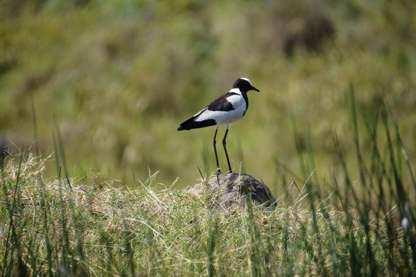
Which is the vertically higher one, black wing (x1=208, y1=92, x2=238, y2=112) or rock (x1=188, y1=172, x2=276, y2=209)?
black wing (x1=208, y1=92, x2=238, y2=112)

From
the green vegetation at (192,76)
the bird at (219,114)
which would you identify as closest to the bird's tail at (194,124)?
the bird at (219,114)

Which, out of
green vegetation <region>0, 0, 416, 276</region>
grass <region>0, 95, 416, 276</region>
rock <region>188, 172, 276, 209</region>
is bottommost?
grass <region>0, 95, 416, 276</region>

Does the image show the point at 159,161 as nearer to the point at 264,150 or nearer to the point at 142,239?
the point at 264,150

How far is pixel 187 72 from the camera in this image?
13.3 meters

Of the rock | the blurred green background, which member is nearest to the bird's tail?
the rock

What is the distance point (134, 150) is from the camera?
450 inches

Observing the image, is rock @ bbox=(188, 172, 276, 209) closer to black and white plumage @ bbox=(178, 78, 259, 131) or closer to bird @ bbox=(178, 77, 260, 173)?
bird @ bbox=(178, 77, 260, 173)

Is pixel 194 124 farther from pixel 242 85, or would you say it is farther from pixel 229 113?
pixel 242 85

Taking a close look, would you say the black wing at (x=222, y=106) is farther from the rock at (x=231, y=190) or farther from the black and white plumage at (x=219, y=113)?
the rock at (x=231, y=190)

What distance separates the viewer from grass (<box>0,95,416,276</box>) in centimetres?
299

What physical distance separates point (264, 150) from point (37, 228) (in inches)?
274

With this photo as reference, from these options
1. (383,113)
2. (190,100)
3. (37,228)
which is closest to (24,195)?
(37,228)

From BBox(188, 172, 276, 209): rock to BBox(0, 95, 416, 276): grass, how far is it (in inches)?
3.6

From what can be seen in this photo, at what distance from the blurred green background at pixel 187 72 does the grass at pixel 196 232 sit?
19.1 feet
